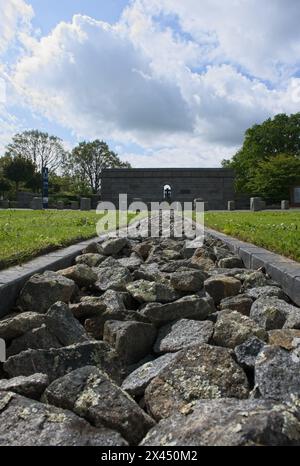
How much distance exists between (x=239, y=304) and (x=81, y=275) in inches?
62.1

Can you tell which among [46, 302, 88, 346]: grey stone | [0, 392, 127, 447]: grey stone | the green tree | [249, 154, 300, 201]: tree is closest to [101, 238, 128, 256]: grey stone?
[46, 302, 88, 346]: grey stone

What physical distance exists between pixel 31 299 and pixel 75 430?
1.86 metres

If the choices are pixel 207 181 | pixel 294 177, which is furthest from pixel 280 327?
pixel 294 177

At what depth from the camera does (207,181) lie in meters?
40.9

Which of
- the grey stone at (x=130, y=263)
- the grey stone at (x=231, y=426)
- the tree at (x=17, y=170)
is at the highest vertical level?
the tree at (x=17, y=170)

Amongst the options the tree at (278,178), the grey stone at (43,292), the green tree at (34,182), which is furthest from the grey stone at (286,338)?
the green tree at (34,182)

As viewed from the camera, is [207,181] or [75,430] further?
[207,181]

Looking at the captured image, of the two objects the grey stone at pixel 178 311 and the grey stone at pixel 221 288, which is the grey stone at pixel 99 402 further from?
the grey stone at pixel 221 288

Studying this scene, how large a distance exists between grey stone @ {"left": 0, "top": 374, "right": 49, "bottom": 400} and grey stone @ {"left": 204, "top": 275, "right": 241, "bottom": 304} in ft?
7.06

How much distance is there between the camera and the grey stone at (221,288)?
4.10m

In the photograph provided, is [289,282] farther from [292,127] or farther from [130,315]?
[292,127]

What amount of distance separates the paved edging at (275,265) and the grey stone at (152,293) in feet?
3.24

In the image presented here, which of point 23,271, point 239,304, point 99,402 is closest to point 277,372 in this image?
point 99,402

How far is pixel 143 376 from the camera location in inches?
98.5
